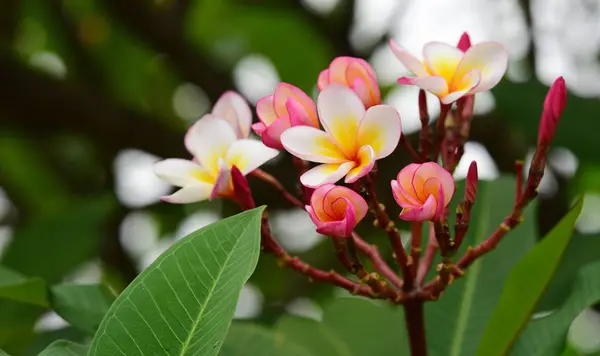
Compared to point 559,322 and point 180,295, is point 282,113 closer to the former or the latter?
point 180,295

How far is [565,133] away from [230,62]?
1.20m

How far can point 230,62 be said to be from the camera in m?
2.26

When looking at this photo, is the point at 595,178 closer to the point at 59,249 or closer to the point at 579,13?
the point at 579,13

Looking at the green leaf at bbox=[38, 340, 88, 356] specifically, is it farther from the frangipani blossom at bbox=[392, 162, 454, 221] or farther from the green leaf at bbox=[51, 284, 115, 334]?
the frangipani blossom at bbox=[392, 162, 454, 221]

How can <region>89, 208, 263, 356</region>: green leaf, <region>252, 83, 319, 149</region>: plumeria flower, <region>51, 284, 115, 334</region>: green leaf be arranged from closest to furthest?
<region>89, 208, 263, 356</region>: green leaf < <region>252, 83, 319, 149</region>: plumeria flower < <region>51, 284, 115, 334</region>: green leaf

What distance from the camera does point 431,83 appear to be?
0.57 meters

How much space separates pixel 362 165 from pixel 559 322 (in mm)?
282

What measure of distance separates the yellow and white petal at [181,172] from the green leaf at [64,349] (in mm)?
151

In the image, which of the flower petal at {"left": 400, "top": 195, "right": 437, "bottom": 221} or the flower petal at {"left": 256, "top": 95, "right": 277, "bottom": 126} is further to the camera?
the flower petal at {"left": 256, "top": 95, "right": 277, "bottom": 126}

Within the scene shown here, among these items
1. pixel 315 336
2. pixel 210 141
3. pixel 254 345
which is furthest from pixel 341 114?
pixel 315 336

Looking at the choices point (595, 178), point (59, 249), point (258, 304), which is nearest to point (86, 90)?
point (59, 249)

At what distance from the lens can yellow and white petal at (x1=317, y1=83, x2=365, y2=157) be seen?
0.56 metres

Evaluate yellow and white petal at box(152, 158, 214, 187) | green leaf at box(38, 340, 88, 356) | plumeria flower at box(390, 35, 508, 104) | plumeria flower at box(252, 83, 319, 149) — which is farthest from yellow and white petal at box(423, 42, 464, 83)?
green leaf at box(38, 340, 88, 356)

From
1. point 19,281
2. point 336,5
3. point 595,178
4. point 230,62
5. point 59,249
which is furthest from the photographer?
point 230,62
